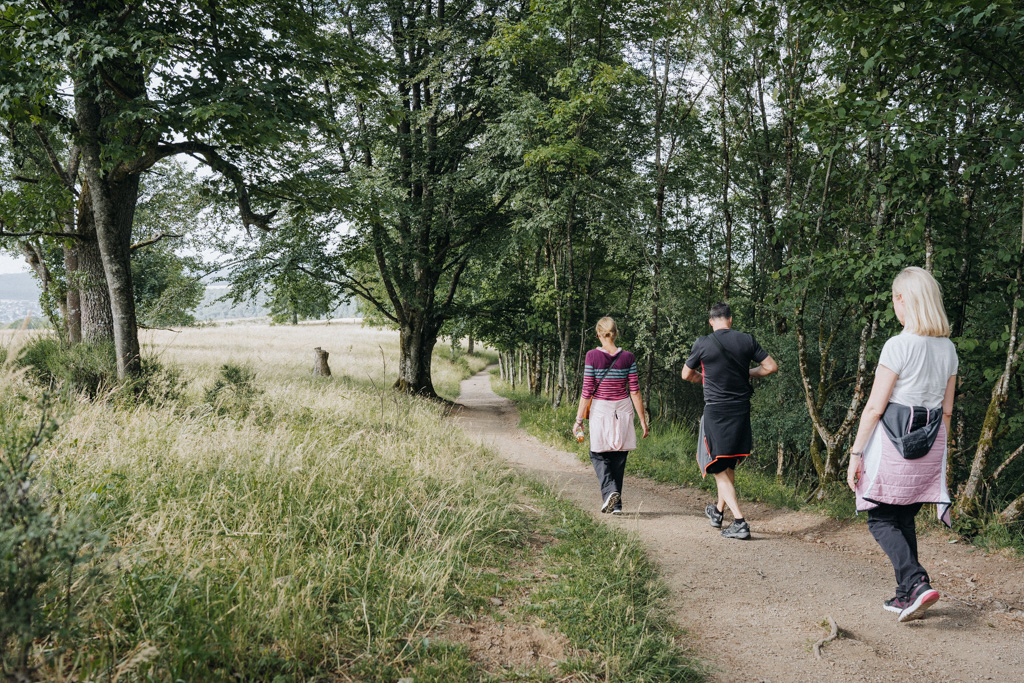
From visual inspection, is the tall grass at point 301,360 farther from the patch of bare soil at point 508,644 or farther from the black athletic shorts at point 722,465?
the patch of bare soil at point 508,644

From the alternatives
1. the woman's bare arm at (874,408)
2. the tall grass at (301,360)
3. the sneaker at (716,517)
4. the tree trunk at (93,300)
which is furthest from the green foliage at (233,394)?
the woman's bare arm at (874,408)

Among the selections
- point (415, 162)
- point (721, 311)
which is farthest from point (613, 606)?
point (415, 162)

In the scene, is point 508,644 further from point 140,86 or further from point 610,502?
point 140,86

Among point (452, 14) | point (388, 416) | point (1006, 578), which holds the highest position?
point (452, 14)

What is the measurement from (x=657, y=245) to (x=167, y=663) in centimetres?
1195

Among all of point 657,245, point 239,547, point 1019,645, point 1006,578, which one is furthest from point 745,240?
point 239,547

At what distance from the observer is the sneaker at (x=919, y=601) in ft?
12.0

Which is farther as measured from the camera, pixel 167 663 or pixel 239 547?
pixel 239 547

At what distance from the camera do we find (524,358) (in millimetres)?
24703

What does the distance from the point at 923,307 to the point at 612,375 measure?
Result: 10.1ft

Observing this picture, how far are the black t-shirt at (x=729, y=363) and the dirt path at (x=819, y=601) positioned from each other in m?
1.44

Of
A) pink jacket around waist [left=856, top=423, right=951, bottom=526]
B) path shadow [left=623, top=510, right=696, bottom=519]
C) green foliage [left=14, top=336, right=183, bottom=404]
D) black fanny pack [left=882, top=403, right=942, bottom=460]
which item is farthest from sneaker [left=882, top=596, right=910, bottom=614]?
green foliage [left=14, top=336, right=183, bottom=404]

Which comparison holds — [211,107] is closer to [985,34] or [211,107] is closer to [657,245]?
[985,34]

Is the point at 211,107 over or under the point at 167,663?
over
